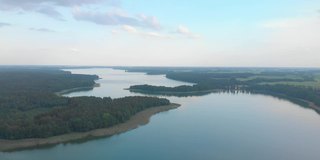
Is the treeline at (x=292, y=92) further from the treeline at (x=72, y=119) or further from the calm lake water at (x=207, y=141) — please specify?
the treeline at (x=72, y=119)

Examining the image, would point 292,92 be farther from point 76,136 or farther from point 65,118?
point 76,136

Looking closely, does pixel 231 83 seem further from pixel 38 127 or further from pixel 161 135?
pixel 38 127

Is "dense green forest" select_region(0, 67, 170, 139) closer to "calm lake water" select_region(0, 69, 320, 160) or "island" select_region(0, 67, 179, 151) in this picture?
"island" select_region(0, 67, 179, 151)

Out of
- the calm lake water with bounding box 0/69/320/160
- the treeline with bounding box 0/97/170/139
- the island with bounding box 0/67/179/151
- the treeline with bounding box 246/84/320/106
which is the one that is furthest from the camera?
the treeline with bounding box 246/84/320/106

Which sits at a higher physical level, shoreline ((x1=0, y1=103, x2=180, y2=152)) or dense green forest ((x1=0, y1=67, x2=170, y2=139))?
dense green forest ((x1=0, y1=67, x2=170, y2=139))

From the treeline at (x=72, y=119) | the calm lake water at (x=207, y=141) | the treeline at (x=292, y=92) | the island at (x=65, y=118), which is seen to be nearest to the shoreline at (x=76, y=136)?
the island at (x=65, y=118)

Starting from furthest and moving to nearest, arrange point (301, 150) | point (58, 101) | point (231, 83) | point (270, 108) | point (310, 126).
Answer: point (231, 83) → point (270, 108) → point (58, 101) → point (310, 126) → point (301, 150)

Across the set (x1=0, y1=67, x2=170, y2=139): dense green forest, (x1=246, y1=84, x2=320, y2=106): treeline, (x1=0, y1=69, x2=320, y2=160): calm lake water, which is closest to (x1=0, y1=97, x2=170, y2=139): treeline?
(x1=0, y1=67, x2=170, y2=139): dense green forest

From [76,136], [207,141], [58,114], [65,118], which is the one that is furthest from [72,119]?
[207,141]

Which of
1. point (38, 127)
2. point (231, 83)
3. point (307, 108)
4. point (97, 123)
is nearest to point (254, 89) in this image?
point (231, 83)
